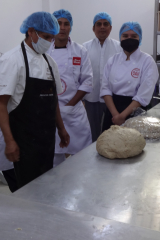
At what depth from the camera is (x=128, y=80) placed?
178 centimetres

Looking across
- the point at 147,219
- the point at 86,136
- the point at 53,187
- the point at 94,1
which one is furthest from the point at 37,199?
the point at 94,1

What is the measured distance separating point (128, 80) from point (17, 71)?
818 millimetres

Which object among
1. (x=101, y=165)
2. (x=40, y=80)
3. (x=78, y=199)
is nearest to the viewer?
(x=78, y=199)

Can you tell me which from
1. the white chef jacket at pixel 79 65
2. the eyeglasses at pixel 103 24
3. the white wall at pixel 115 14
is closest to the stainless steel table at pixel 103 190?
the white chef jacket at pixel 79 65

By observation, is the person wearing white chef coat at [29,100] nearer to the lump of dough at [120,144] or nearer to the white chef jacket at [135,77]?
the lump of dough at [120,144]

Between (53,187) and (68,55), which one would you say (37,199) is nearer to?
(53,187)

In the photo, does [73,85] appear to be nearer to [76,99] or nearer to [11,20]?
[76,99]

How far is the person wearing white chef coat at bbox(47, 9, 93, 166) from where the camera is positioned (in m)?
1.94

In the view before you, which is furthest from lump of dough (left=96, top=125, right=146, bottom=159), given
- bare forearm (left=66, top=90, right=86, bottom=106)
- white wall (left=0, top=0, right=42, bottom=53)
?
white wall (left=0, top=0, right=42, bottom=53)

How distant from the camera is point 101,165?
1.08m

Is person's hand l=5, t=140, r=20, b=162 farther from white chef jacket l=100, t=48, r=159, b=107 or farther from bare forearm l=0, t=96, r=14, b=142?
white chef jacket l=100, t=48, r=159, b=107

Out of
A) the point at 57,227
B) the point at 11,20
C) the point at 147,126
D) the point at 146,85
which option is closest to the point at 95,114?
the point at 146,85

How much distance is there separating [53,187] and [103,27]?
1902 mm

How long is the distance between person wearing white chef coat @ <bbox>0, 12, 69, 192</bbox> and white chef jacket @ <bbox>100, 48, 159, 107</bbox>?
1.77 feet
